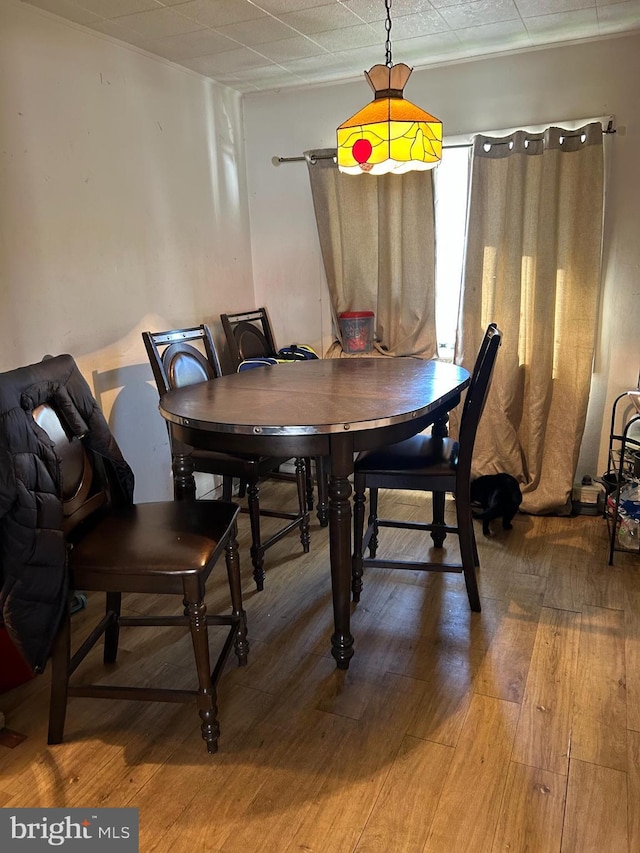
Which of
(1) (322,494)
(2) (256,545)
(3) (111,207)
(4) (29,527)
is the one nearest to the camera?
(4) (29,527)

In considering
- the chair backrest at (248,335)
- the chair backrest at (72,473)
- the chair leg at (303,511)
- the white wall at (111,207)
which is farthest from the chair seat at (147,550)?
the chair backrest at (248,335)

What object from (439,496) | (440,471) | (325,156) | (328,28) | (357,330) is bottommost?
(439,496)

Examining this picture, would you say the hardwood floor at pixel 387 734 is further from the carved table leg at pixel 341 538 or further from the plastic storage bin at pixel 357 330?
the plastic storage bin at pixel 357 330

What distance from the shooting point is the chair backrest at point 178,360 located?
2525 millimetres

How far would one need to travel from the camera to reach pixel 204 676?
1.65 meters

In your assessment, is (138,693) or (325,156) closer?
(138,693)

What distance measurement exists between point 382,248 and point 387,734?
251 cm

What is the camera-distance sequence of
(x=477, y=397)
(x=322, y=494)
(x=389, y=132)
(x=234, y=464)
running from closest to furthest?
(x=389, y=132)
(x=477, y=397)
(x=234, y=464)
(x=322, y=494)

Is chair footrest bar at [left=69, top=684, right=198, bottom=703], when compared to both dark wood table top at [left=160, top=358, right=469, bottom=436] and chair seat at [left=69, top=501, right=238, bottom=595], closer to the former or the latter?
chair seat at [left=69, top=501, right=238, bottom=595]

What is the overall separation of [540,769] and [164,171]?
2888mm

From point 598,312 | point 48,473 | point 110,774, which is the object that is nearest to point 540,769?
point 110,774

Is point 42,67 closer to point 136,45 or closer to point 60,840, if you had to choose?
point 136,45

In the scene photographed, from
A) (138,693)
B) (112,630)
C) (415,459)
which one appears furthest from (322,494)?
(138,693)

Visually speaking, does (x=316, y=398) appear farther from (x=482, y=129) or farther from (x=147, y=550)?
(x=482, y=129)
